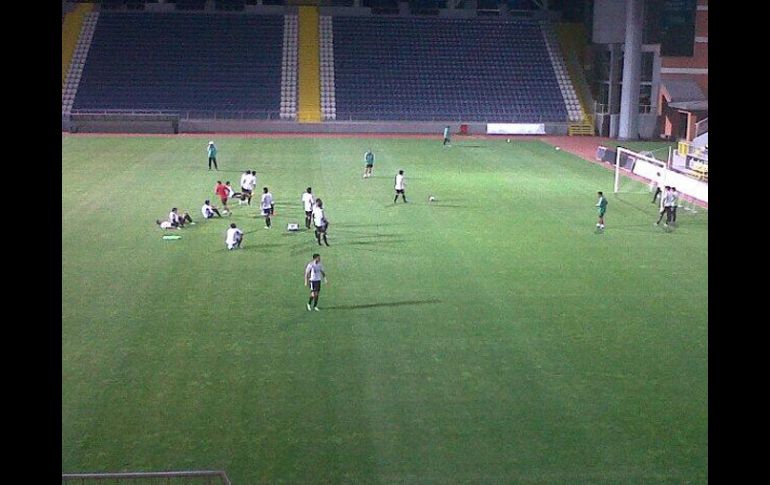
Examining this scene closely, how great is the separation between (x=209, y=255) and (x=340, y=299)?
572cm

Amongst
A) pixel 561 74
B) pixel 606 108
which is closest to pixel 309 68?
pixel 561 74

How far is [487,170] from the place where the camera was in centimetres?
4266

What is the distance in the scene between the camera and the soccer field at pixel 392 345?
12273mm

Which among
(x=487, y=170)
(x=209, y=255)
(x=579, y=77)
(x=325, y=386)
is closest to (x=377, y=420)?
(x=325, y=386)

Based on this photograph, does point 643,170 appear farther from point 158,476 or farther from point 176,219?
point 158,476

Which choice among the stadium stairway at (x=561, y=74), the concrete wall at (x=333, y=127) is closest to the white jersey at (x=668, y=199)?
the concrete wall at (x=333, y=127)

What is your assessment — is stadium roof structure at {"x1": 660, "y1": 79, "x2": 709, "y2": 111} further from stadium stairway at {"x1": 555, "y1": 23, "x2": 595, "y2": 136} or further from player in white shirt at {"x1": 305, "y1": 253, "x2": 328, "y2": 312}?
player in white shirt at {"x1": 305, "y1": 253, "x2": 328, "y2": 312}

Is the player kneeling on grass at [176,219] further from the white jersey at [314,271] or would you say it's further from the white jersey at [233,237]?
the white jersey at [314,271]

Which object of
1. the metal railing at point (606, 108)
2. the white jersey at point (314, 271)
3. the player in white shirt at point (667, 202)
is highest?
the metal railing at point (606, 108)

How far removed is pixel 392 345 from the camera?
16.8 m

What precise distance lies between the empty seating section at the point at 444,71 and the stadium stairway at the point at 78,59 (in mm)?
18672

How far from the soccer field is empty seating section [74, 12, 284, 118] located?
30904 millimetres
